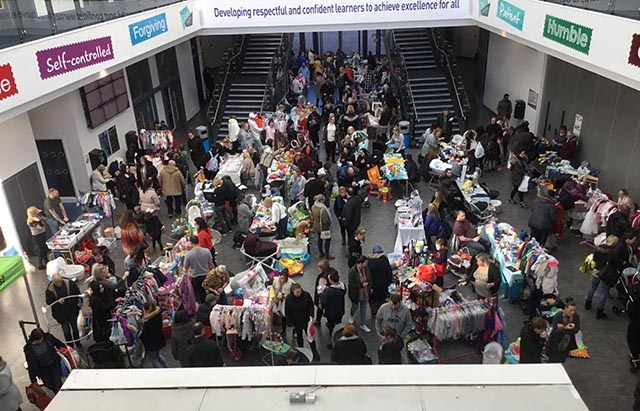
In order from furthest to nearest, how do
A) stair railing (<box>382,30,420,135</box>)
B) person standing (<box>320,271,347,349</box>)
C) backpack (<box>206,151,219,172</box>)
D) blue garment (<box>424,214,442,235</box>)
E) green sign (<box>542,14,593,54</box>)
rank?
Result: stair railing (<box>382,30,420,135</box>) → backpack (<box>206,151,219,172</box>) → green sign (<box>542,14,593,54</box>) → blue garment (<box>424,214,442,235</box>) → person standing (<box>320,271,347,349</box>)

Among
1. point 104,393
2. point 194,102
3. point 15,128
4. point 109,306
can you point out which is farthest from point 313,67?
point 104,393

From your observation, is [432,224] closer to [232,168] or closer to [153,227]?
[153,227]

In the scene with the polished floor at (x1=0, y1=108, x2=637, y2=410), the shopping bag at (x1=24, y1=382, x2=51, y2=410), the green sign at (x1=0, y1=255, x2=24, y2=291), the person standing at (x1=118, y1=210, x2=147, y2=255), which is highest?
the green sign at (x1=0, y1=255, x2=24, y2=291)

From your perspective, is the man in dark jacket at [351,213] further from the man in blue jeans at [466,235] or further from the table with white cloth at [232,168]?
the table with white cloth at [232,168]

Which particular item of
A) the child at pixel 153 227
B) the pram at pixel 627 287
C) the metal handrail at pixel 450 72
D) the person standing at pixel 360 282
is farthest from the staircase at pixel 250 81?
the pram at pixel 627 287

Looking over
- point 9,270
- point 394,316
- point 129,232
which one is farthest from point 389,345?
point 9,270

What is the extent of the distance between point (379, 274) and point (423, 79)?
13.2 m

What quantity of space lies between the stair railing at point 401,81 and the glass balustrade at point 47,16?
10.1 m

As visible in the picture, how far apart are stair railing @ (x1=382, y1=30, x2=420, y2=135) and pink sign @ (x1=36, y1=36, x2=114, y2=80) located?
1048 cm

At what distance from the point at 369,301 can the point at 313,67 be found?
17.3 meters

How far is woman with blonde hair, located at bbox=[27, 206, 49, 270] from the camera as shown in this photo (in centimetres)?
1132

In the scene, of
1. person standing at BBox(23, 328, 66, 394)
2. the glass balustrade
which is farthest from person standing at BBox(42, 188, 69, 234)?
person standing at BBox(23, 328, 66, 394)

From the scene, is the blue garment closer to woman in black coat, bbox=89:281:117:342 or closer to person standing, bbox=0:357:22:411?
woman in black coat, bbox=89:281:117:342

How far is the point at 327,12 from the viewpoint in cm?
1780
